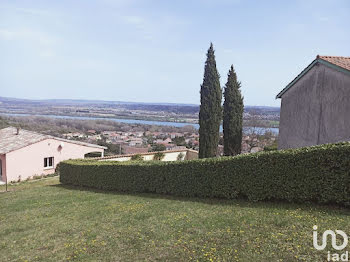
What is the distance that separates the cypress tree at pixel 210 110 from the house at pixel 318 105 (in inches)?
272

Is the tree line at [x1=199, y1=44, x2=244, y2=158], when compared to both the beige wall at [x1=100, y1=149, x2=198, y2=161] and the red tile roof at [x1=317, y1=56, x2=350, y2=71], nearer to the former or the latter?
the beige wall at [x1=100, y1=149, x2=198, y2=161]

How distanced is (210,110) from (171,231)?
→ 15811mm

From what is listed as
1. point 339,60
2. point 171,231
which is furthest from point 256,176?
point 339,60

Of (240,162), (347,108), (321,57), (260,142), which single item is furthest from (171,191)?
(260,142)

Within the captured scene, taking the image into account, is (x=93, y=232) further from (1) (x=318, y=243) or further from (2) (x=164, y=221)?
(1) (x=318, y=243)

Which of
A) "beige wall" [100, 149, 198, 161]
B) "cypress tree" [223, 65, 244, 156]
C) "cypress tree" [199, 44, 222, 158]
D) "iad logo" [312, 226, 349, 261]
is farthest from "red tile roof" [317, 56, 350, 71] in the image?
"beige wall" [100, 149, 198, 161]

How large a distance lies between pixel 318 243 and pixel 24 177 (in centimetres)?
2751

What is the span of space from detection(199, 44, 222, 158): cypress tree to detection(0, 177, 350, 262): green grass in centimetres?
1170

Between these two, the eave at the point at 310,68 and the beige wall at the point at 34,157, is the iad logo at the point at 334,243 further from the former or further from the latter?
the beige wall at the point at 34,157

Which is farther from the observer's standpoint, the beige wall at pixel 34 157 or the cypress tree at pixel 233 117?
the beige wall at pixel 34 157

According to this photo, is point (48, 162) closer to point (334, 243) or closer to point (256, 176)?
point (256, 176)

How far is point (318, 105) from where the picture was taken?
1269 cm

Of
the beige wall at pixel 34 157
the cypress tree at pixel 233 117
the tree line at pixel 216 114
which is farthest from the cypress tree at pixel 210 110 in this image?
the beige wall at pixel 34 157

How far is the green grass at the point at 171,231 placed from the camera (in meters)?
5.68
